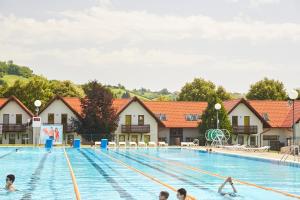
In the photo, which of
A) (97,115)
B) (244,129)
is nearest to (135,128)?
(97,115)

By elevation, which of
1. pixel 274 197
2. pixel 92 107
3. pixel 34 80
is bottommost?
pixel 274 197

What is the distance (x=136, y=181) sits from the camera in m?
21.6

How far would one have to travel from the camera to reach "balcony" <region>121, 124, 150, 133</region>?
70.1 metres

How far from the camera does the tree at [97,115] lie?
65625 mm

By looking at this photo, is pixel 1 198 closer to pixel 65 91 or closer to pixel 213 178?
pixel 213 178

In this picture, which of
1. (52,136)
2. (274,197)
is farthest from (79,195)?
(52,136)

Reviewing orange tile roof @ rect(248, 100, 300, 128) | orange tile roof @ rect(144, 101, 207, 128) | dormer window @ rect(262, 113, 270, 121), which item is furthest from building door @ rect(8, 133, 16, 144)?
dormer window @ rect(262, 113, 270, 121)

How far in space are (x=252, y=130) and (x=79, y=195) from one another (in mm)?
56719

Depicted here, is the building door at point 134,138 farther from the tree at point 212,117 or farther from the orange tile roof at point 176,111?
the tree at point 212,117

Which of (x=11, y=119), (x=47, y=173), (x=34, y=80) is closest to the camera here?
(x=47, y=173)

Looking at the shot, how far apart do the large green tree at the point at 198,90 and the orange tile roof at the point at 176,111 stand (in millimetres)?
25189

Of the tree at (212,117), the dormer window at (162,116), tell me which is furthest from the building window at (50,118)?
the tree at (212,117)

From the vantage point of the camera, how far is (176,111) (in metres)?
74.8

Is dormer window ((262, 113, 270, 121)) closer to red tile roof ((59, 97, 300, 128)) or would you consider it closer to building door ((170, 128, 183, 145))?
red tile roof ((59, 97, 300, 128))
